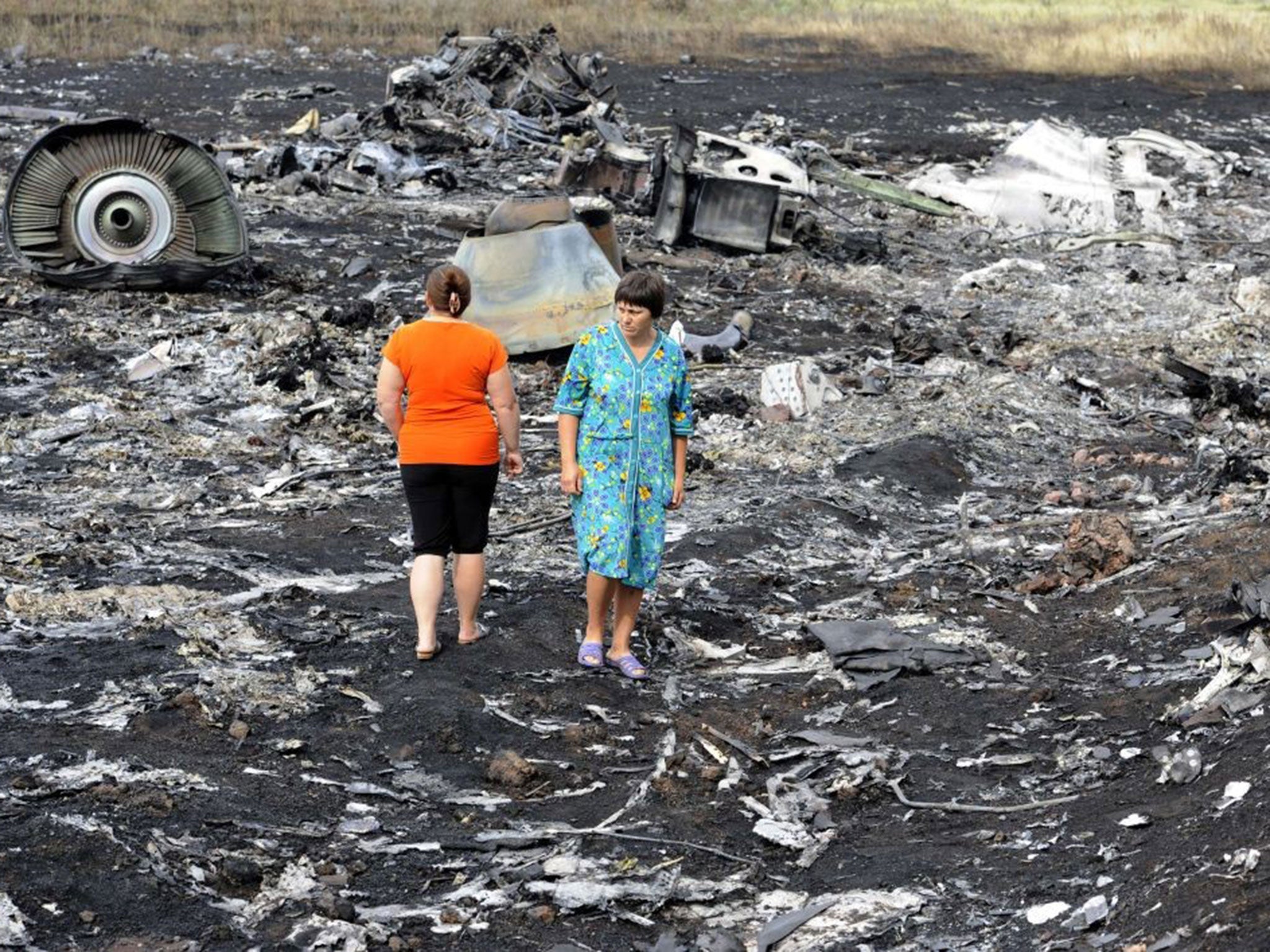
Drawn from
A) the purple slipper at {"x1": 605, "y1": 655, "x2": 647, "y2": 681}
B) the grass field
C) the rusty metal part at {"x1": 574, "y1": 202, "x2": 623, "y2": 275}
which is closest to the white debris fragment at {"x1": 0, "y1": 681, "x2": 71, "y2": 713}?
the purple slipper at {"x1": 605, "y1": 655, "x2": 647, "y2": 681}

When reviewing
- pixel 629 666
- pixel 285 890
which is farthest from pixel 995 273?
pixel 285 890

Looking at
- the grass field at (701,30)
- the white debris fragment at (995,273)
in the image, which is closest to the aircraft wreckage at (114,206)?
the white debris fragment at (995,273)

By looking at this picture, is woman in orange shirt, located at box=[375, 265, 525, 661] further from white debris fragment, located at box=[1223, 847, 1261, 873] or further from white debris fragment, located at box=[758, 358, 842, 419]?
white debris fragment, located at box=[758, 358, 842, 419]

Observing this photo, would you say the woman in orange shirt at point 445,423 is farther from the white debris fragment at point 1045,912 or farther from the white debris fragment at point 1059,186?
the white debris fragment at point 1059,186

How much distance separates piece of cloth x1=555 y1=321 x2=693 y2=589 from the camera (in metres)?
5.51

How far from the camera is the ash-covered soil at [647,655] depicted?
4184 mm

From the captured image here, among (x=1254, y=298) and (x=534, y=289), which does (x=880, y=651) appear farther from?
(x=1254, y=298)

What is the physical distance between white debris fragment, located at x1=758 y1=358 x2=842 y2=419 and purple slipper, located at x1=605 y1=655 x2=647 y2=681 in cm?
401

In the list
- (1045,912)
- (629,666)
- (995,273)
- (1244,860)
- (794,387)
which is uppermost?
(1244,860)

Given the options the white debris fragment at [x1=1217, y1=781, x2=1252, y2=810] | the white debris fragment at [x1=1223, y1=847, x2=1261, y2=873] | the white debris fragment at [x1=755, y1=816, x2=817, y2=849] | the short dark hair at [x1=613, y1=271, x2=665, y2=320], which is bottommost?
the white debris fragment at [x1=755, y1=816, x2=817, y2=849]

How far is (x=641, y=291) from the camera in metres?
5.39

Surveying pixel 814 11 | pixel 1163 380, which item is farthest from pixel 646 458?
pixel 814 11

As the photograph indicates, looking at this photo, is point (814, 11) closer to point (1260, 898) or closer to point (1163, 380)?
point (1163, 380)

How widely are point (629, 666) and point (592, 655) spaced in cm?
14
